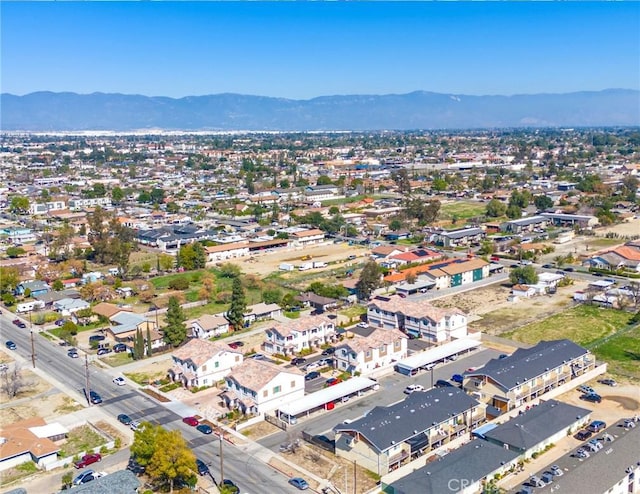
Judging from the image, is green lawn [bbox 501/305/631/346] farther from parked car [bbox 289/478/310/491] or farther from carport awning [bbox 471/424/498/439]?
parked car [bbox 289/478/310/491]

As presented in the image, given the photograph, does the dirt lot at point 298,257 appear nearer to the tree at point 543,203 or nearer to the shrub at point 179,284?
the shrub at point 179,284

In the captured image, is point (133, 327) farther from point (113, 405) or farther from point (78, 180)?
point (78, 180)

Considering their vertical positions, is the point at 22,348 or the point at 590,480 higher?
the point at 590,480

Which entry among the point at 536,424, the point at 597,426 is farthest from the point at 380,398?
the point at 597,426

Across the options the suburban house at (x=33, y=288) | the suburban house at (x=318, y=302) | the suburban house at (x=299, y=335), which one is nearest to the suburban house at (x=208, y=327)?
the suburban house at (x=299, y=335)

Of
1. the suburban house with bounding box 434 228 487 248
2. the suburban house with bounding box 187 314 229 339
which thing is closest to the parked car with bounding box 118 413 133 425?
the suburban house with bounding box 187 314 229 339

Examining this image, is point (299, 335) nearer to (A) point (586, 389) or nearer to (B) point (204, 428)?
(B) point (204, 428)

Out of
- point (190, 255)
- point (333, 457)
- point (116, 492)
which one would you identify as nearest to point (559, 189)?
point (190, 255)
